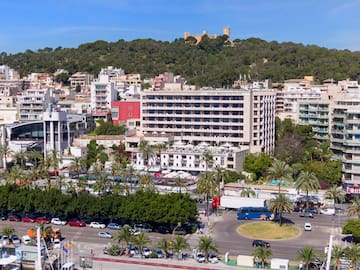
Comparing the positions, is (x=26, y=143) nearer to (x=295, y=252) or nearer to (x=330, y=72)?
(x=295, y=252)

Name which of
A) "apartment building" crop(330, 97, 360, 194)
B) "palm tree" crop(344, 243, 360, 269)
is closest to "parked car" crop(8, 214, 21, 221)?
"palm tree" crop(344, 243, 360, 269)

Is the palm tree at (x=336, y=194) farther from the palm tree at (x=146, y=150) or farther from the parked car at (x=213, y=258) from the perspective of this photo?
the palm tree at (x=146, y=150)

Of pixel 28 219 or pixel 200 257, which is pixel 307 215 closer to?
pixel 200 257

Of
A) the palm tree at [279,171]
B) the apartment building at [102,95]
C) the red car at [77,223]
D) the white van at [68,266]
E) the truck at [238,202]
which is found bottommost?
the white van at [68,266]

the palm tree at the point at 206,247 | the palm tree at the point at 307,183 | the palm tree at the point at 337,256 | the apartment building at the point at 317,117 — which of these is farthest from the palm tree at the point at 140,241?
the apartment building at the point at 317,117

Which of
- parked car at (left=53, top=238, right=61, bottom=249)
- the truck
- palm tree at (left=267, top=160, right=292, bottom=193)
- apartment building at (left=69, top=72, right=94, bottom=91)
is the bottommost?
parked car at (left=53, top=238, right=61, bottom=249)

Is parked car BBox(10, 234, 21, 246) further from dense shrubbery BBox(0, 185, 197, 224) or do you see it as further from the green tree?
the green tree
